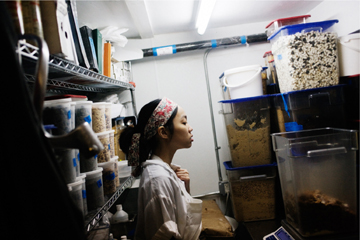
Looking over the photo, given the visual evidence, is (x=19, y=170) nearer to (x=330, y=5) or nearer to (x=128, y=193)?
(x=128, y=193)

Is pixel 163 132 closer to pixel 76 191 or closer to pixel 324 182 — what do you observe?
pixel 76 191

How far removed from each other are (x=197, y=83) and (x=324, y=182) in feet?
5.00

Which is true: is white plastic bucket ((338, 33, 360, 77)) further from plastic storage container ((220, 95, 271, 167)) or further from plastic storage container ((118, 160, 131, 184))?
plastic storage container ((118, 160, 131, 184))

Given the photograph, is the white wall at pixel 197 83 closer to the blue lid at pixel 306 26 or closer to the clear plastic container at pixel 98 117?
the blue lid at pixel 306 26

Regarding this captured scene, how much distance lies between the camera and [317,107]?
1.75 meters

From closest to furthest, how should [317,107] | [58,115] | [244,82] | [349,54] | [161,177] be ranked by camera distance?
[58,115] → [161,177] → [349,54] → [317,107] → [244,82]

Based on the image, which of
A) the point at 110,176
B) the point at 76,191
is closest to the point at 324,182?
the point at 110,176

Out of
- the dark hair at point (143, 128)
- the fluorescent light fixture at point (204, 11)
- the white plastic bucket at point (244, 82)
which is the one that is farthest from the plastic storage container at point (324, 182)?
the fluorescent light fixture at point (204, 11)

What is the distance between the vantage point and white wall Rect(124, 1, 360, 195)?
2516 mm

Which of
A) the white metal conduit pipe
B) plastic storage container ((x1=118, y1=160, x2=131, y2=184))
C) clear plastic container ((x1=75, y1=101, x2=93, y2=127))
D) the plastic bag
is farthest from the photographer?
the white metal conduit pipe

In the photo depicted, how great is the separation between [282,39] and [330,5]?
0.74 meters

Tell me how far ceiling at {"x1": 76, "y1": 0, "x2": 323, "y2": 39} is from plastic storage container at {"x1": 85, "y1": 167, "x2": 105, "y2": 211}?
3.86 feet

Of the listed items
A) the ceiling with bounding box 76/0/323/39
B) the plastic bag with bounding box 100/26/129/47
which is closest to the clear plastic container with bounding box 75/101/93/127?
the ceiling with bounding box 76/0/323/39

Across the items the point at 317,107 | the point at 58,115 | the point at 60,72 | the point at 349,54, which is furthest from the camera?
the point at 317,107
